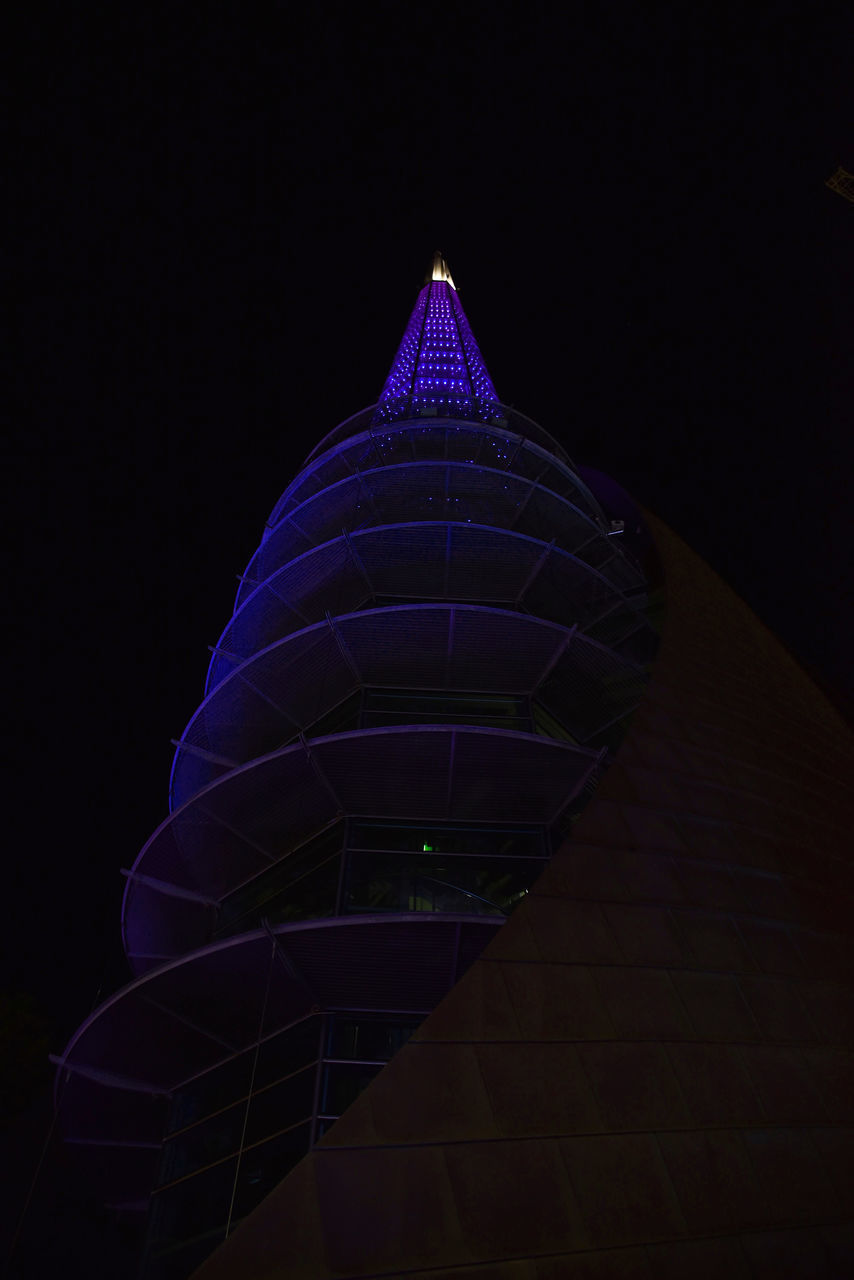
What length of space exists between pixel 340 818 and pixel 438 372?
89.9 feet

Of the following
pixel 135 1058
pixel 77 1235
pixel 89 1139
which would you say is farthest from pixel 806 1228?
Result: pixel 77 1235

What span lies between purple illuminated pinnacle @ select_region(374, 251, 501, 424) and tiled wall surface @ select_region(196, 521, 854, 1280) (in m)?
19.2

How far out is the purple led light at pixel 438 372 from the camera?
30.4 metres

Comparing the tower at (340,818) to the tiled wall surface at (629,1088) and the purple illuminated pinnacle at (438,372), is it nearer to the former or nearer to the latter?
the tiled wall surface at (629,1088)

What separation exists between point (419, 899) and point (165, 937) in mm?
6785

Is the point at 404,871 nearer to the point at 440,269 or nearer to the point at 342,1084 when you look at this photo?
the point at 342,1084

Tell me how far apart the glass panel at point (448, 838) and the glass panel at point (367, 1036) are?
3163 millimetres

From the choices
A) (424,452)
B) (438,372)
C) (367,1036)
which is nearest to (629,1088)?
(367,1036)

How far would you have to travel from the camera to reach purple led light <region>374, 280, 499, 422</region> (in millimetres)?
30438

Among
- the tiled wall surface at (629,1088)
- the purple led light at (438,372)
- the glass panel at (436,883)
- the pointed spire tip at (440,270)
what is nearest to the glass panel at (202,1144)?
the glass panel at (436,883)

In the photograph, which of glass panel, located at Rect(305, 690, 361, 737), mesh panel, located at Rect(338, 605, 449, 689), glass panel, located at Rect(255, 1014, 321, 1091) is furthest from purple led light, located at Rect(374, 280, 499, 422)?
glass panel, located at Rect(255, 1014, 321, 1091)

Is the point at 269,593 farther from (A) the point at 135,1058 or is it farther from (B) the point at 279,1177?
(B) the point at 279,1177

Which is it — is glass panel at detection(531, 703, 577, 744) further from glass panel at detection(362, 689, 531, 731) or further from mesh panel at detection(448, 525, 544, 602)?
mesh panel at detection(448, 525, 544, 602)

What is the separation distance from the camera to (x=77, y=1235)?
19.7m
